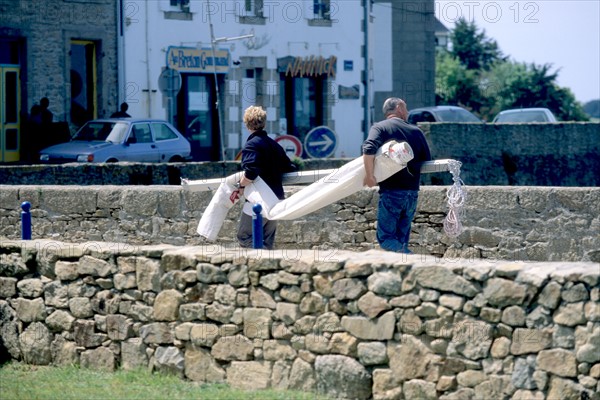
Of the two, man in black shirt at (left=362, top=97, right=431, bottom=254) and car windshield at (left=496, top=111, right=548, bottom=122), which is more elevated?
car windshield at (left=496, top=111, right=548, bottom=122)

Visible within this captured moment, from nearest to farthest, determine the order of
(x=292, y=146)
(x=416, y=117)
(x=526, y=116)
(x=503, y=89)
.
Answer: (x=292, y=146) < (x=416, y=117) < (x=526, y=116) < (x=503, y=89)

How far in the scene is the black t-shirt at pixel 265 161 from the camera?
10.8 metres

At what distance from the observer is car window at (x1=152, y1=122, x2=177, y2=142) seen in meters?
27.0

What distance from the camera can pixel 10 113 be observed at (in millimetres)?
28688

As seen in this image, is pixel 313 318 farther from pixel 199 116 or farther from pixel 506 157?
pixel 199 116

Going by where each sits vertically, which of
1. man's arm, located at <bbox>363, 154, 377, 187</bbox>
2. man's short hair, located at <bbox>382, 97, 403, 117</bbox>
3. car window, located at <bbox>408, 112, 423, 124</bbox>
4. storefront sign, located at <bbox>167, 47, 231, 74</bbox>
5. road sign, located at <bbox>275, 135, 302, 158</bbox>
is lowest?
man's arm, located at <bbox>363, 154, 377, 187</bbox>

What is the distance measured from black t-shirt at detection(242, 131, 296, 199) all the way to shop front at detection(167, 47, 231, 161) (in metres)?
21.5

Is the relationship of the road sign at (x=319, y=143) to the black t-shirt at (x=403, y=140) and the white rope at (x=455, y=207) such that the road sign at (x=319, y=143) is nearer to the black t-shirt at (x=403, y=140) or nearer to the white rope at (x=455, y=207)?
the white rope at (x=455, y=207)

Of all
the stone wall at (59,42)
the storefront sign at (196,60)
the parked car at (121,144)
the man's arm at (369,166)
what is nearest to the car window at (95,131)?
the parked car at (121,144)

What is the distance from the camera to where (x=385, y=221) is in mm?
10945

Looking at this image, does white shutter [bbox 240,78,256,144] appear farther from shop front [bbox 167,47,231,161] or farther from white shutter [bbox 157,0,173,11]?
white shutter [bbox 157,0,173,11]

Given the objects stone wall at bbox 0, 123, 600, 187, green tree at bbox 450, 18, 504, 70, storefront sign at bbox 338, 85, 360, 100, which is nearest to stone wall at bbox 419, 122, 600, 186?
stone wall at bbox 0, 123, 600, 187

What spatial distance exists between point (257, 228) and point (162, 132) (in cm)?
1741

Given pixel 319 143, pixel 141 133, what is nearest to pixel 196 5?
pixel 319 143
